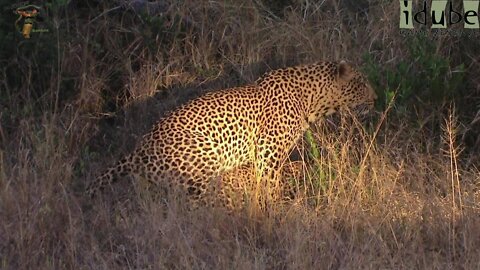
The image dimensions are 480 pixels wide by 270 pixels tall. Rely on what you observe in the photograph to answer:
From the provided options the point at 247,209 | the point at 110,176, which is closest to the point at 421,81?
the point at 247,209

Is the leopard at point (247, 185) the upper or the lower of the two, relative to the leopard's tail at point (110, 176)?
lower

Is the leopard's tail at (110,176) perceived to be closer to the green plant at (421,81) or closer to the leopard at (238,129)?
the leopard at (238,129)

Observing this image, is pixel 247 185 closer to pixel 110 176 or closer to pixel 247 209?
pixel 247 209

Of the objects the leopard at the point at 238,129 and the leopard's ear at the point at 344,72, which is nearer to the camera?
the leopard at the point at 238,129

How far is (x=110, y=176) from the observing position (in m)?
5.32

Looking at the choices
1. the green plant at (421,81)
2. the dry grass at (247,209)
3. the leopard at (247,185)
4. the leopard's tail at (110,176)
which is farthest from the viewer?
the green plant at (421,81)

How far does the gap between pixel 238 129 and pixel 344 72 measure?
0.92 m

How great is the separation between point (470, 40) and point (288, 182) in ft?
6.52

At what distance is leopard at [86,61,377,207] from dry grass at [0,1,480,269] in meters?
0.21

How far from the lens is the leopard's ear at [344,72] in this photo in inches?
237

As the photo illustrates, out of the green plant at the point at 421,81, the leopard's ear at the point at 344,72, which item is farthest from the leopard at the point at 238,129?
A: the green plant at the point at 421,81

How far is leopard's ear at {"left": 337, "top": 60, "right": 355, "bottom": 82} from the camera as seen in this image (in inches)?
237

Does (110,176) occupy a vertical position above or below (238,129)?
below

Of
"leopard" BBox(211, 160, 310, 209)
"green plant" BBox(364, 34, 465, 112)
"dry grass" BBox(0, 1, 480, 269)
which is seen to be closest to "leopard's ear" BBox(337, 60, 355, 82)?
"green plant" BBox(364, 34, 465, 112)
